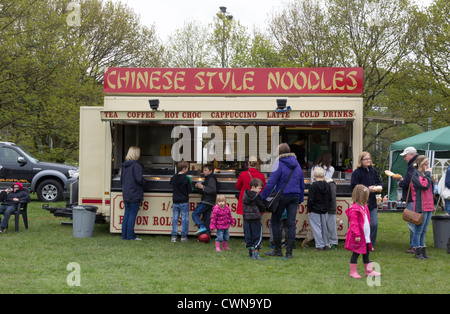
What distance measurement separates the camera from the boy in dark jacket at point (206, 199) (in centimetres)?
1017

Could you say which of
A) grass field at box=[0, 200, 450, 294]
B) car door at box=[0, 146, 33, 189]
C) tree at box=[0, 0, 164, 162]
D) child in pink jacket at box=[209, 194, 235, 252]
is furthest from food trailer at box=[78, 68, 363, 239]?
tree at box=[0, 0, 164, 162]

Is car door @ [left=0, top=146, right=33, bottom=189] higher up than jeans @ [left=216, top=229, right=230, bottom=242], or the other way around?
car door @ [left=0, top=146, right=33, bottom=189]

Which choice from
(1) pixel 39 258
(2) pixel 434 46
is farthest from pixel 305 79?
(2) pixel 434 46

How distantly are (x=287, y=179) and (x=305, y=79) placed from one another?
2923 millimetres

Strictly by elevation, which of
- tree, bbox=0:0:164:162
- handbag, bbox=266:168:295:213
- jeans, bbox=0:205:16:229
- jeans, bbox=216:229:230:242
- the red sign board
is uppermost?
tree, bbox=0:0:164:162

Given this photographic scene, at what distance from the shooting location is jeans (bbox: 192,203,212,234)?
10289 millimetres

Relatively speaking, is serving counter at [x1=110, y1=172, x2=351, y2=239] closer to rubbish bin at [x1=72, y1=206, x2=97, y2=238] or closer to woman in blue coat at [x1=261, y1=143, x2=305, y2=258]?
rubbish bin at [x1=72, y1=206, x2=97, y2=238]

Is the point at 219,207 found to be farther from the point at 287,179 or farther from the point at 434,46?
the point at 434,46

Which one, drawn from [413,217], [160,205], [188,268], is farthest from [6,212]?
[413,217]

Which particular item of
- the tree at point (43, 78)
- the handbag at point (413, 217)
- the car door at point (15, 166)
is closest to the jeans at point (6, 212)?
the car door at point (15, 166)

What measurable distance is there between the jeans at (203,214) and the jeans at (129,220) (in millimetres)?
1055

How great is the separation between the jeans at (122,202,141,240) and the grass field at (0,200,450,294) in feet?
0.80

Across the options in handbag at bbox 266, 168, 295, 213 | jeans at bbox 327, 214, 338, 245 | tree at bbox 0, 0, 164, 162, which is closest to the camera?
handbag at bbox 266, 168, 295, 213

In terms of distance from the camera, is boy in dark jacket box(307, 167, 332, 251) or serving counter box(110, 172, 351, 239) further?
serving counter box(110, 172, 351, 239)
